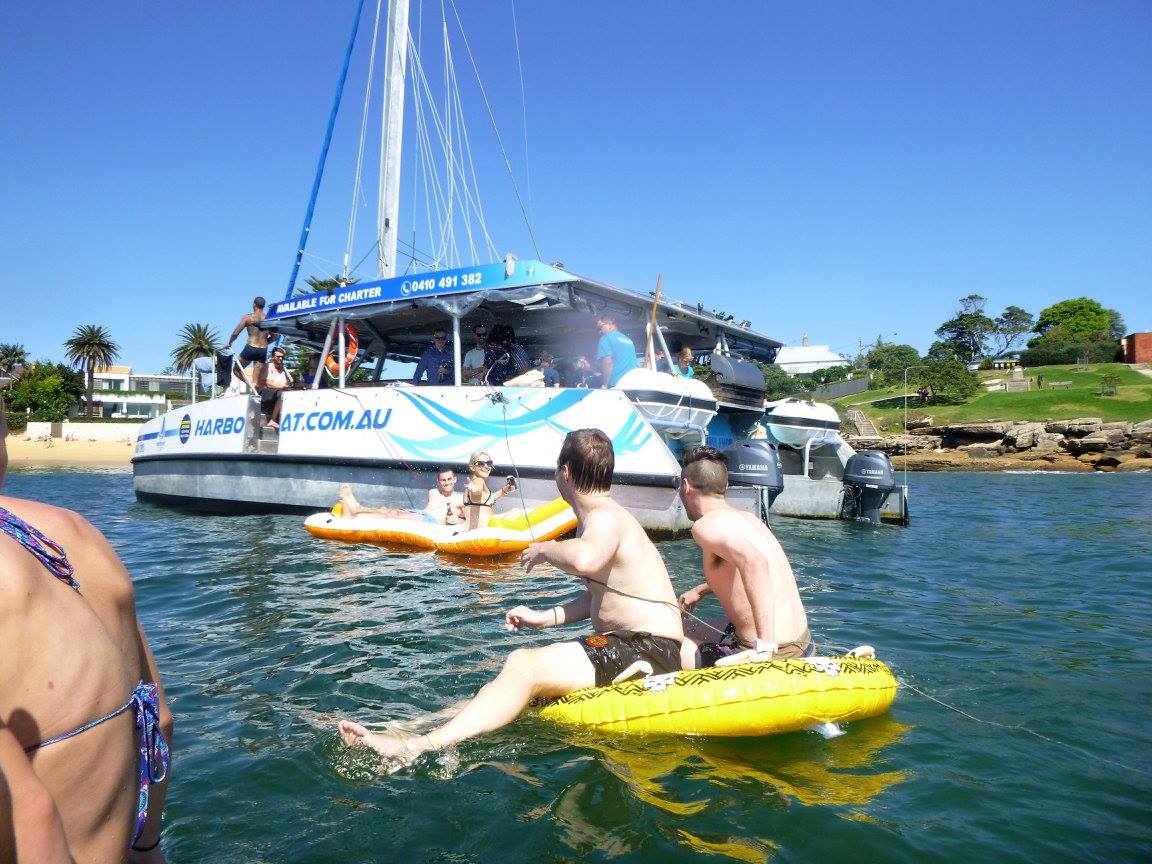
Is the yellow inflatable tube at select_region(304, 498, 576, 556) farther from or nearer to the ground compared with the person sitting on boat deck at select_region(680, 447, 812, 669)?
nearer to the ground

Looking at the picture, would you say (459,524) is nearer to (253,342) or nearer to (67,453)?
(253,342)

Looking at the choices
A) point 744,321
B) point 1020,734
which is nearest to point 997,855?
point 1020,734

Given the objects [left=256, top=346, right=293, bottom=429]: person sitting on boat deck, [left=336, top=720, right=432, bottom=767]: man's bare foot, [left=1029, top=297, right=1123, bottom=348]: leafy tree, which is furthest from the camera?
[left=1029, top=297, right=1123, bottom=348]: leafy tree

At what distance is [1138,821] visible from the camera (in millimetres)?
3047

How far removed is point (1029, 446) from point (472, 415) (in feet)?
105

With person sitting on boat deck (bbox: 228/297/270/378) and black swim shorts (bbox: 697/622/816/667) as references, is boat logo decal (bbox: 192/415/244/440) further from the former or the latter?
black swim shorts (bbox: 697/622/816/667)

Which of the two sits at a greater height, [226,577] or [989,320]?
[989,320]

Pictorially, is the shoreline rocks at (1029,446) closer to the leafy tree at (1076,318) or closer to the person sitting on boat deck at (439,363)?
A: the person sitting on boat deck at (439,363)

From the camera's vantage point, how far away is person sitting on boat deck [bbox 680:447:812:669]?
13.0 ft

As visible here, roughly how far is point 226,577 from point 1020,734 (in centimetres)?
668

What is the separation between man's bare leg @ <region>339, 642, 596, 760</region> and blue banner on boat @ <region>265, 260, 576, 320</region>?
7097mm

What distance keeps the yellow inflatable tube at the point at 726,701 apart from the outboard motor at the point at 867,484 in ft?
30.2

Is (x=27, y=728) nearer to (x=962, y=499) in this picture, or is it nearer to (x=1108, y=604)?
(x=1108, y=604)

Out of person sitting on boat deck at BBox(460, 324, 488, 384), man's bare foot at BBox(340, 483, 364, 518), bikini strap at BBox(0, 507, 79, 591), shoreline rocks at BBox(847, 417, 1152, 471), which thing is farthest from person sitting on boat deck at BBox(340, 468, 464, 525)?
shoreline rocks at BBox(847, 417, 1152, 471)
